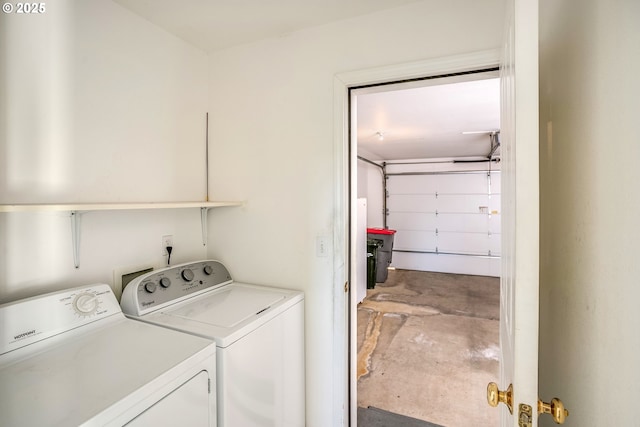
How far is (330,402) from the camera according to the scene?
165cm

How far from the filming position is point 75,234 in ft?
4.29

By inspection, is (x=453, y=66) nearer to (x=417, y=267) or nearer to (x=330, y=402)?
(x=330, y=402)

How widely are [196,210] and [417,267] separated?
5.95 m

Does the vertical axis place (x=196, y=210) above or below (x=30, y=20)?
below

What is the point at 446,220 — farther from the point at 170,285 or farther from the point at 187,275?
the point at 170,285

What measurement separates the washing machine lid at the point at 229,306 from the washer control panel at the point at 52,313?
10.5 inches

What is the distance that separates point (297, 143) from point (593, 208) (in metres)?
1.33

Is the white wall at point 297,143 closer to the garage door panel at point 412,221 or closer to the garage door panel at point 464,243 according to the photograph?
the garage door panel at point 412,221

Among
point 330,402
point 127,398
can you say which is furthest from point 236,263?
point 127,398

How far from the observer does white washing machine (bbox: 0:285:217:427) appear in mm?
772

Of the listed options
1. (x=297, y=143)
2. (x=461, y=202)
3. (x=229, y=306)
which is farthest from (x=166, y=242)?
(x=461, y=202)

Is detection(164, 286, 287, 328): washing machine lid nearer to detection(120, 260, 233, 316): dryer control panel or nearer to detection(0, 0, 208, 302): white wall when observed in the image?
detection(120, 260, 233, 316): dryer control panel

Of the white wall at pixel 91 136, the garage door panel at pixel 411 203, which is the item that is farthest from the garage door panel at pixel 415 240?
the white wall at pixel 91 136

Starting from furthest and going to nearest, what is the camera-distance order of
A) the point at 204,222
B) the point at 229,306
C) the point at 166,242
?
the point at 204,222 → the point at 166,242 → the point at 229,306
